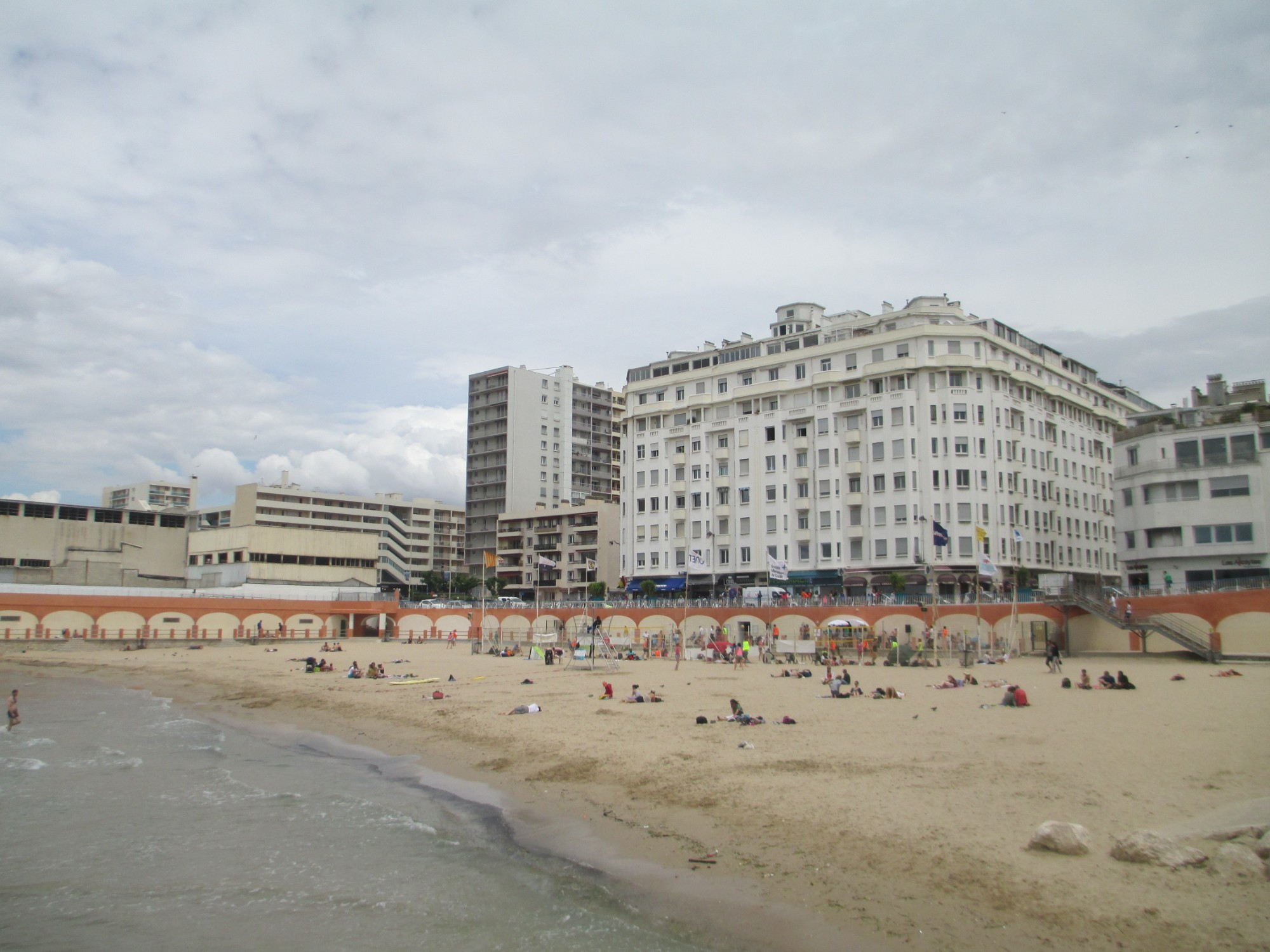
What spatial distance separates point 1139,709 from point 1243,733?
4829 millimetres

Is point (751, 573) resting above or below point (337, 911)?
above

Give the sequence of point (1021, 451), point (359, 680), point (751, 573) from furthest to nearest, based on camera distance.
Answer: point (751, 573) → point (1021, 451) → point (359, 680)

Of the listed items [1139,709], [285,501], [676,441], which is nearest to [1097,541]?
[676,441]

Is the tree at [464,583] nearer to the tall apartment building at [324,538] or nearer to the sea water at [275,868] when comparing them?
the tall apartment building at [324,538]

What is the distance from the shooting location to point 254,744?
91.5 ft

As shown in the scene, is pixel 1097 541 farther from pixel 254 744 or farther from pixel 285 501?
pixel 285 501

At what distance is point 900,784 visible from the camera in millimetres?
17250

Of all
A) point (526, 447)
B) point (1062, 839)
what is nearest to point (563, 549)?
point (526, 447)

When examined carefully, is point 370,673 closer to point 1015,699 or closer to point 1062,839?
point 1015,699

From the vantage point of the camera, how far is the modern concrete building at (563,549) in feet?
339

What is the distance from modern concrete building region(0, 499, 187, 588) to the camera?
290ft

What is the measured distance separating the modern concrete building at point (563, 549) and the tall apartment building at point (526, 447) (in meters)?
6.49

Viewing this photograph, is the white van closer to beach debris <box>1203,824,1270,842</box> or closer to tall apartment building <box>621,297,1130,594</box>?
tall apartment building <box>621,297,1130,594</box>

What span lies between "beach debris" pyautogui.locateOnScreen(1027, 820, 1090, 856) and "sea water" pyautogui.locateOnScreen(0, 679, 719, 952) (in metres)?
5.42
